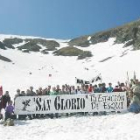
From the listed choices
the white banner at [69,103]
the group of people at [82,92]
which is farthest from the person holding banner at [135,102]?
the white banner at [69,103]

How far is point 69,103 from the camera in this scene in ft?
71.6

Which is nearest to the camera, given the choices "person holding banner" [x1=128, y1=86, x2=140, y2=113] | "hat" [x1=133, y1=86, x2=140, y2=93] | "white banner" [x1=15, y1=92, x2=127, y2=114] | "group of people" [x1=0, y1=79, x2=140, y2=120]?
"person holding banner" [x1=128, y1=86, x2=140, y2=113]

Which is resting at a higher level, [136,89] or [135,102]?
[136,89]

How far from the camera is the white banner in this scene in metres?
21.7

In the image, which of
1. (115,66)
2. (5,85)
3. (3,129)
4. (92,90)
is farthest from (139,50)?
(3,129)

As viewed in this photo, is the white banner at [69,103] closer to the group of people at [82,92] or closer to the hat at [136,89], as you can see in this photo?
the group of people at [82,92]

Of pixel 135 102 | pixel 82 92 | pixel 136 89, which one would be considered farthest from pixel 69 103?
pixel 136 89

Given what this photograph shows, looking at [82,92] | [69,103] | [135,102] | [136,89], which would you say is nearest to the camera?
[135,102]

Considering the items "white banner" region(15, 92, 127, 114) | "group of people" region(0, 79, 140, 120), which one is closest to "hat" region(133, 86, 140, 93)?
"group of people" region(0, 79, 140, 120)

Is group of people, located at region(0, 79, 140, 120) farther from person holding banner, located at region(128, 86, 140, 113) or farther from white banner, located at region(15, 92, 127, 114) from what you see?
white banner, located at region(15, 92, 127, 114)

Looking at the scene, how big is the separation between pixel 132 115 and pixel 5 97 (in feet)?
23.7

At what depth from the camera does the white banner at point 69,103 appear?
21.7 meters

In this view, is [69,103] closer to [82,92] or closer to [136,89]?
[82,92]

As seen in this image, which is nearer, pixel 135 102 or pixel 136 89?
pixel 135 102
